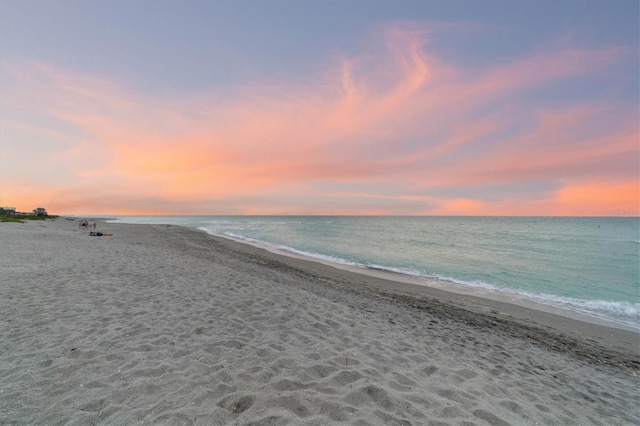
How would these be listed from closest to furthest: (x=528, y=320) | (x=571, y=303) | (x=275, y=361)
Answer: (x=275, y=361) → (x=528, y=320) → (x=571, y=303)

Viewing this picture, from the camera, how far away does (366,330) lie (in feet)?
24.2

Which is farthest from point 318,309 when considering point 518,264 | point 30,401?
point 518,264

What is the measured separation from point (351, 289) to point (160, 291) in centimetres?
805

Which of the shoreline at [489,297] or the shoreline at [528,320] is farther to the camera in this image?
the shoreline at [489,297]

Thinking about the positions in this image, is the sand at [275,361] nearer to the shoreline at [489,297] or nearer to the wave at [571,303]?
the shoreline at [489,297]

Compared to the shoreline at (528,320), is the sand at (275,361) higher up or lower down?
higher up

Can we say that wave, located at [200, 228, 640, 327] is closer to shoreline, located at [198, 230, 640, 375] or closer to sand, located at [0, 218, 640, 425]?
shoreline, located at [198, 230, 640, 375]

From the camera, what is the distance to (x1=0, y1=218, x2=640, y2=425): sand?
406 centimetres

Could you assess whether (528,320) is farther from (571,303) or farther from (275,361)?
(275,361)

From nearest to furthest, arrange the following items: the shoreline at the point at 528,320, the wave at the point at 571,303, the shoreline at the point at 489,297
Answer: the shoreline at the point at 528,320, the shoreline at the point at 489,297, the wave at the point at 571,303

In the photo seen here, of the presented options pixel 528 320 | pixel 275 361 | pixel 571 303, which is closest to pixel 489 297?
pixel 528 320

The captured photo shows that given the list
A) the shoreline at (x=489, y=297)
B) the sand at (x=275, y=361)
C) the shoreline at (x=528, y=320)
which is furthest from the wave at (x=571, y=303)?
the sand at (x=275, y=361)

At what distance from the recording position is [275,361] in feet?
17.3

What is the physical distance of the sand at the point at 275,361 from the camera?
160 inches
